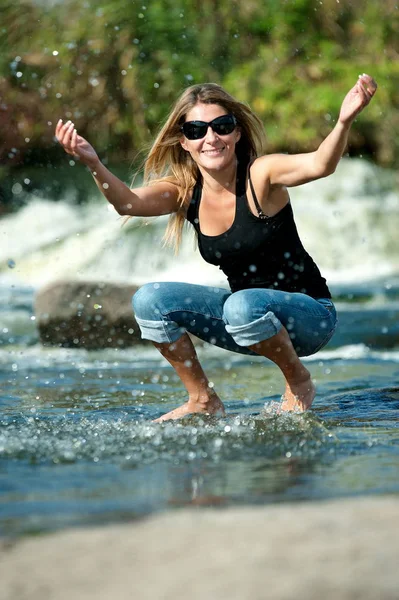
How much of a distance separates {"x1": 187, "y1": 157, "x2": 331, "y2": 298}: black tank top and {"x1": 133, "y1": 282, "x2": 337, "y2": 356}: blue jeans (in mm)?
95

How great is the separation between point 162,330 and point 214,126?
0.88 metres

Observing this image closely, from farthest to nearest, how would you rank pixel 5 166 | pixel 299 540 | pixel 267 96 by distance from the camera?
pixel 5 166 < pixel 267 96 < pixel 299 540

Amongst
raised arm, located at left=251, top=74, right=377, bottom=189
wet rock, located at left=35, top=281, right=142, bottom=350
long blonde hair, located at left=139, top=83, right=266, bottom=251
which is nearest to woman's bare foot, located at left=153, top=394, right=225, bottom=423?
long blonde hair, located at left=139, top=83, right=266, bottom=251

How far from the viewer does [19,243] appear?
14.0 m

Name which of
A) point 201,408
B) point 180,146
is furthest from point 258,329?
point 180,146

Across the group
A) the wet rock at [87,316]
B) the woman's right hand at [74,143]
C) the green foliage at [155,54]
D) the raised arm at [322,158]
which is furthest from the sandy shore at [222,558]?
the green foliage at [155,54]

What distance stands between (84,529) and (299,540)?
0.59 m

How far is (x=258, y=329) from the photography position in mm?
3996

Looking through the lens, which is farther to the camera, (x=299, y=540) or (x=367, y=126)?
(x=367, y=126)

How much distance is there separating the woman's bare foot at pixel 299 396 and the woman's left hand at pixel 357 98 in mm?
1170

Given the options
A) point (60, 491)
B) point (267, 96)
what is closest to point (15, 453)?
point (60, 491)

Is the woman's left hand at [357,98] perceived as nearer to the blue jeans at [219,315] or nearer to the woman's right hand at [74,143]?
the blue jeans at [219,315]

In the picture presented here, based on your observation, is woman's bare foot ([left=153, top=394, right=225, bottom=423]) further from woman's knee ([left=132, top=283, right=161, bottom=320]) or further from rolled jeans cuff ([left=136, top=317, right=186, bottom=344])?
woman's knee ([left=132, top=283, right=161, bottom=320])

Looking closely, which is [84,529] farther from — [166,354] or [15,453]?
[166,354]
